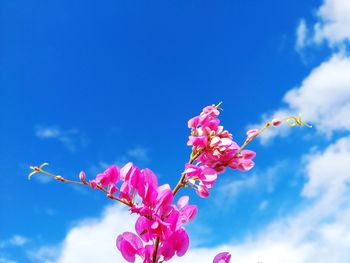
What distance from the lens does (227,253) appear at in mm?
2047

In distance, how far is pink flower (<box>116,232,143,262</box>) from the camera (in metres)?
1.97

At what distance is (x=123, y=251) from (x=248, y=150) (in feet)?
2.62

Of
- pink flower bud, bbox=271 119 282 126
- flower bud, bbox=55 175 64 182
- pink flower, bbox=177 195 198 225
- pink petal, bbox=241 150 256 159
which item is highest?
pink flower bud, bbox=271 119 282 126

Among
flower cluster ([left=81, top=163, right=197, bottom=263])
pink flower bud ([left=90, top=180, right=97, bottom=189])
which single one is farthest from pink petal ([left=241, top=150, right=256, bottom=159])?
pink flower bud ([left=90, top=180, right=97, bottom=189])

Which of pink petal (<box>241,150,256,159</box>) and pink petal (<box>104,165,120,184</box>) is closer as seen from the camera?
pink petal (<box>104,165,120,184</box>)

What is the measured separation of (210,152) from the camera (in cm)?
213

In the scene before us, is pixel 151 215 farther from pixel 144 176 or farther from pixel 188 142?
pixel 188 142

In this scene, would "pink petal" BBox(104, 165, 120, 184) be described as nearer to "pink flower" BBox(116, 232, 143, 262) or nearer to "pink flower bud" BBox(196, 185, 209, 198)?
"pink flower" BBox(116, 232, 143, 262)

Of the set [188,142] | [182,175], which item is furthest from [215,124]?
[182,175]

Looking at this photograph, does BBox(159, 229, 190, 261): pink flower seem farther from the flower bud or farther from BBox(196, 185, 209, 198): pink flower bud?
the flower bud

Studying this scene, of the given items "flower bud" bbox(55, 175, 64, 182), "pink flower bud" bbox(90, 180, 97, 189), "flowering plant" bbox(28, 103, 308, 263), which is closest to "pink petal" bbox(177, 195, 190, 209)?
"flowering plant" bbox(28, 103, 308, 263)

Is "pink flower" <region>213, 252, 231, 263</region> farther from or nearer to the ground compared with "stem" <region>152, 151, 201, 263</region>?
nearer to the ground

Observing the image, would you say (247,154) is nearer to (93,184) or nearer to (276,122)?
(276,122)

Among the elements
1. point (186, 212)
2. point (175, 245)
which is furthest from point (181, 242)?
point (186, 212)
